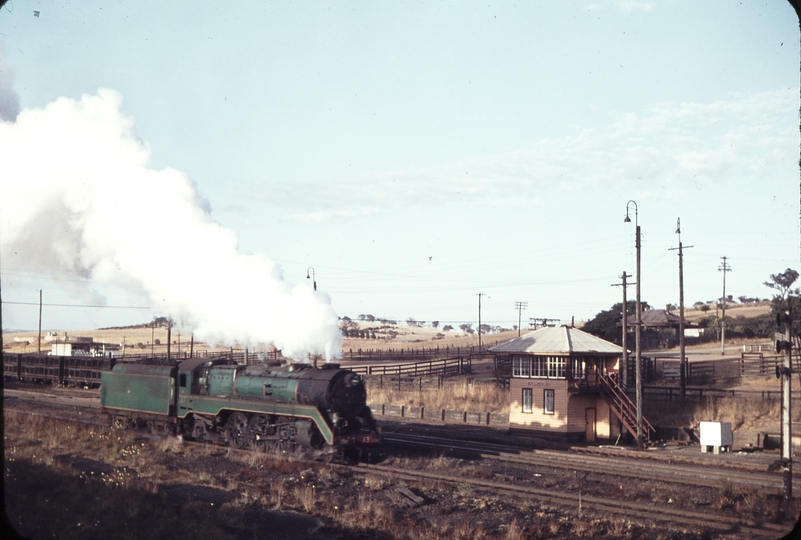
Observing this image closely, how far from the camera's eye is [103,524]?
14.3 m

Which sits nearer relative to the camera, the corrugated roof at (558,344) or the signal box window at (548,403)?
the corrugated roof at (558,344)

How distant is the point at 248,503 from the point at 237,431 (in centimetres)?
829

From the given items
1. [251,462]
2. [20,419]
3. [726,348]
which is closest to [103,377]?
[20,419]

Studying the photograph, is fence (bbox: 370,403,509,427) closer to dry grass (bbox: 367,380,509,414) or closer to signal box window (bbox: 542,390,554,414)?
dry grass (bbox: 367,380,509,414)

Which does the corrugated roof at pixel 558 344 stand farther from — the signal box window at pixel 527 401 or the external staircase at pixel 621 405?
the signal box window at pixel 527 401

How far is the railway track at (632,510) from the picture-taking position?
584 inches

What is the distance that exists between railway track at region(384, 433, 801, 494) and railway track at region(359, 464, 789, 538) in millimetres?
3101

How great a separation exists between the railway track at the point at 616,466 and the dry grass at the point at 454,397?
1190 centimetres

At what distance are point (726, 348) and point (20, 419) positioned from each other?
72046 mm

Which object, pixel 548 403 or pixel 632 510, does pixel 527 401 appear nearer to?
pixel 548 403

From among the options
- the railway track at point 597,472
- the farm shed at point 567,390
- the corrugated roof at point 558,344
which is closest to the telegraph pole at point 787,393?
the railway track at point 597,472

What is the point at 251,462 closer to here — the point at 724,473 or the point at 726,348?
the point at 724,473

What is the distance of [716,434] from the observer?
26.0 m

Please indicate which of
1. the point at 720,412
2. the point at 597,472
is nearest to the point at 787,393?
the point at 597,472
